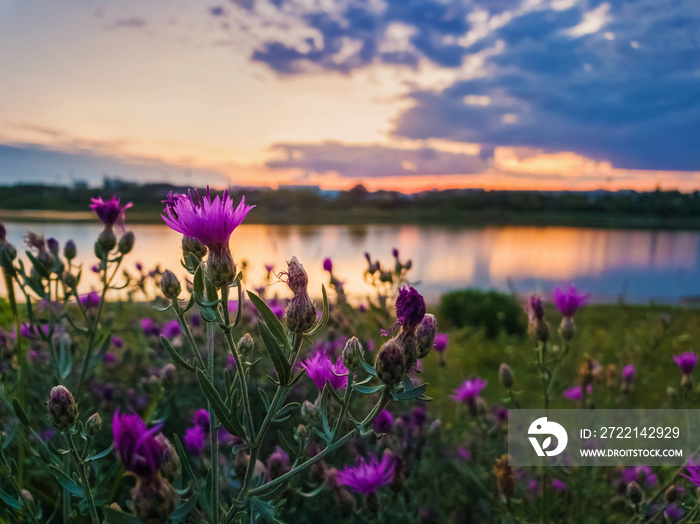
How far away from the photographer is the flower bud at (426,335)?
1.40 metres

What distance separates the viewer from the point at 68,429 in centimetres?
135

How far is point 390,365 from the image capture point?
4.09 feet

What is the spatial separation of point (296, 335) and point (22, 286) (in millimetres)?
1437

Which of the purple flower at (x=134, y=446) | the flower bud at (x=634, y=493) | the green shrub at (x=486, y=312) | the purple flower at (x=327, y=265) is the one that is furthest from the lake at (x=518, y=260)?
the purple flower at (x=134, y=446)

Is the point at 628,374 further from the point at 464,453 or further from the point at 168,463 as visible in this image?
the point at 168,463

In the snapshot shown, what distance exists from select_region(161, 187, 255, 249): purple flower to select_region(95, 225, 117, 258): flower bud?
1.16m

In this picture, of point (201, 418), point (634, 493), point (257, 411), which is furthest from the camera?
point (257, 411)

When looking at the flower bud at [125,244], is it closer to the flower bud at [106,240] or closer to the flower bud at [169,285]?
the flower bud at [106,240]

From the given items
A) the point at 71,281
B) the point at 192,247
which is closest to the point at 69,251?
the point at 71,281

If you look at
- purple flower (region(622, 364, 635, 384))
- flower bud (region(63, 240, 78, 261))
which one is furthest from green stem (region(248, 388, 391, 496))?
purple flower (region(622, 364, 635, 384))

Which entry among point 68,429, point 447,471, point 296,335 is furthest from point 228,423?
point 447,471

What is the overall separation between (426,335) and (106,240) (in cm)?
172

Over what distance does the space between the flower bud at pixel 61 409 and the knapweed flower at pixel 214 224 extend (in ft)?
1.78

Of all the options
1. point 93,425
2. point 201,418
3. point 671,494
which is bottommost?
point 671,494
